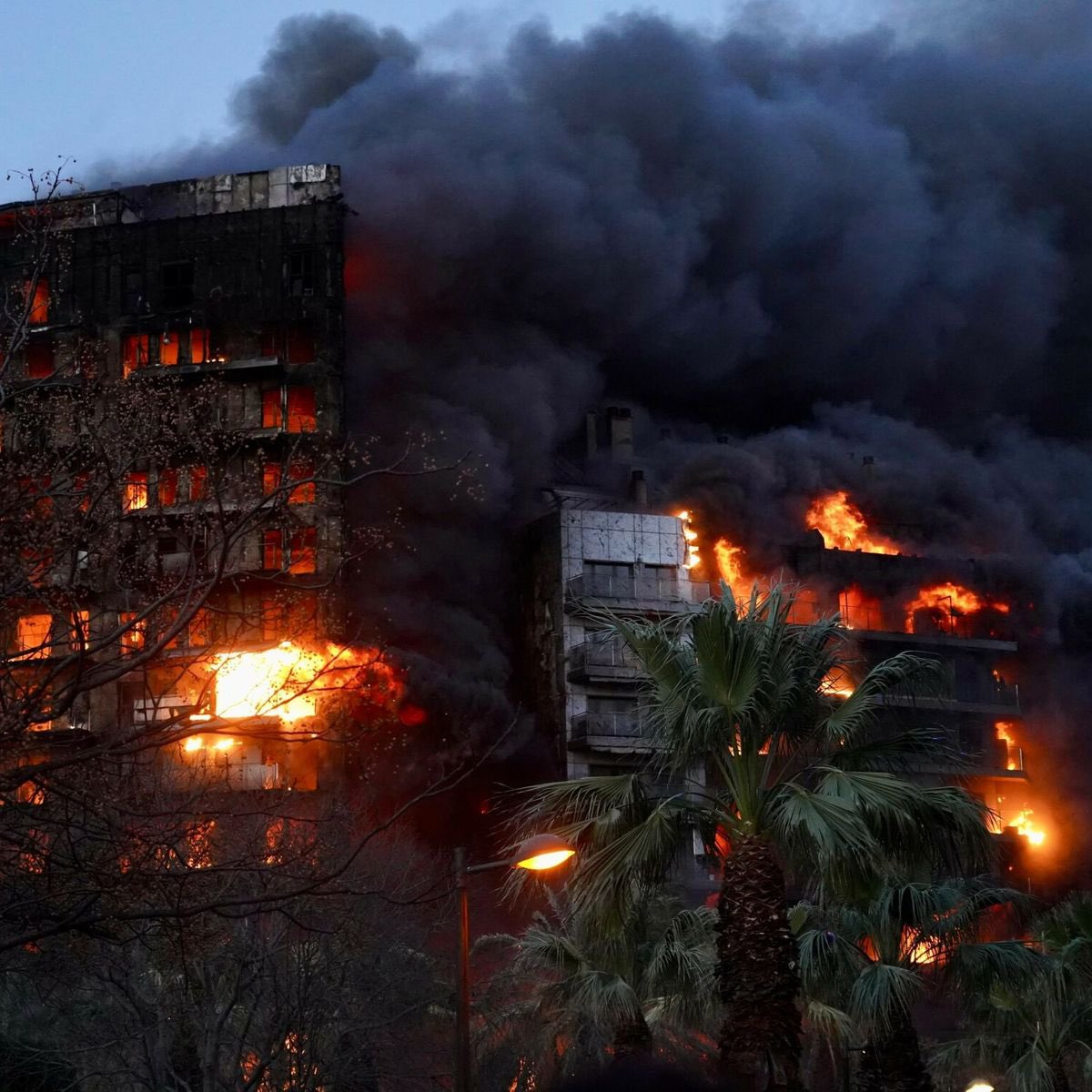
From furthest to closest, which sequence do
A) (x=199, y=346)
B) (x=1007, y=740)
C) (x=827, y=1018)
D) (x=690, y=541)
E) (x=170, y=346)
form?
(x=1007, y=740) < (x=690, y=541) < (x=170, y=346) < (x=199, y=346) < (x=827, y=1018)

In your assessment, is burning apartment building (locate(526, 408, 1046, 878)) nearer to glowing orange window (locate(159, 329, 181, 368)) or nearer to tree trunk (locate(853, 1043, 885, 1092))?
glowing orange window (locate(159, 329, 181, 368))

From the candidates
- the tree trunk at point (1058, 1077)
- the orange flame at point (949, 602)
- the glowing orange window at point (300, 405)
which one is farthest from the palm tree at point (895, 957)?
the orange flame at point (949, 602)

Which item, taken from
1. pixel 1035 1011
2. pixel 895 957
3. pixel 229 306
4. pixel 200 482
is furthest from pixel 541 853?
pixel 229 306

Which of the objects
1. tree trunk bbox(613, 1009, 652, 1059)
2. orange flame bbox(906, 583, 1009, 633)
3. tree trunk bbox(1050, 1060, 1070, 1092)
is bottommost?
tree trunk bbox(1050, 1060, 1070, 1092)

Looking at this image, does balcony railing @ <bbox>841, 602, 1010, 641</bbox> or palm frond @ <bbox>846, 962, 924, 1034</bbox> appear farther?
balcony railing @ <bbox>841, 602, 1010, 641</bbox>

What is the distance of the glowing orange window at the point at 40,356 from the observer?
8062 cm

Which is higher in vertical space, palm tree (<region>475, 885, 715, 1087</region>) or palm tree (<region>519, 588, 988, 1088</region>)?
palm tree (<region>519, 588, 988, 1088</region>)

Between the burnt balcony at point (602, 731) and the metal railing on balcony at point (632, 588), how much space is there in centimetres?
541

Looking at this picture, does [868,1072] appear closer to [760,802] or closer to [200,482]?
[760,802]

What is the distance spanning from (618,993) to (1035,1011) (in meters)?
6.93

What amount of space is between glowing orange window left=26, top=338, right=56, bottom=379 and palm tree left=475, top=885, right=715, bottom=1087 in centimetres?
5168

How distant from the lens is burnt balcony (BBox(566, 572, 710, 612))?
79375 millimetres

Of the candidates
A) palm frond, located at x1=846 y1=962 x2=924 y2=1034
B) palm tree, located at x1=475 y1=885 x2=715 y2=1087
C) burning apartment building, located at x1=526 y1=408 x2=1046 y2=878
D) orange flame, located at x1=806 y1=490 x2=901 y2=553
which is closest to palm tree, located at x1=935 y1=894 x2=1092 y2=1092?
palm frond, located at x1=846 y1=962 x2=924 y2=1034

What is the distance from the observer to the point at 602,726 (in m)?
77.4
